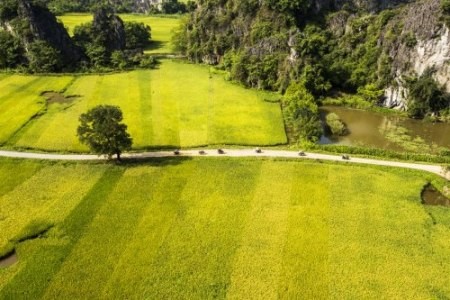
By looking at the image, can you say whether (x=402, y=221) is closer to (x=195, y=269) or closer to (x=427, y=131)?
(x=195, y=269)

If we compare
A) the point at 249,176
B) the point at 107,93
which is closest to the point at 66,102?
the point at 107,93

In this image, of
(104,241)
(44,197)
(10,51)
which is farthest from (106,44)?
(104,241)

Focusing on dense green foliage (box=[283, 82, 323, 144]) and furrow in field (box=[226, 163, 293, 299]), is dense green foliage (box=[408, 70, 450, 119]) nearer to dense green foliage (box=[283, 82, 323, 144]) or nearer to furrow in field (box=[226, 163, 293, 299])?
dense green foliage (box=[283, 82, 323, 144])

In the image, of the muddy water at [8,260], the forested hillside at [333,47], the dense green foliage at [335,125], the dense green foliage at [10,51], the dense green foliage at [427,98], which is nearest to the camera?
the muddy water at [8,260]

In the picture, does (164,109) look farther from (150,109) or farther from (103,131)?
(103,131)

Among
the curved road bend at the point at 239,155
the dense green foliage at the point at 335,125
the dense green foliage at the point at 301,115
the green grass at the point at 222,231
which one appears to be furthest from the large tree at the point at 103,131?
the dense green foliage at the point at 335,125

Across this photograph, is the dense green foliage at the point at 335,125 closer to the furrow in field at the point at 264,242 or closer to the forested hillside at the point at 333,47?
the forested hillside at the point at 333,47
